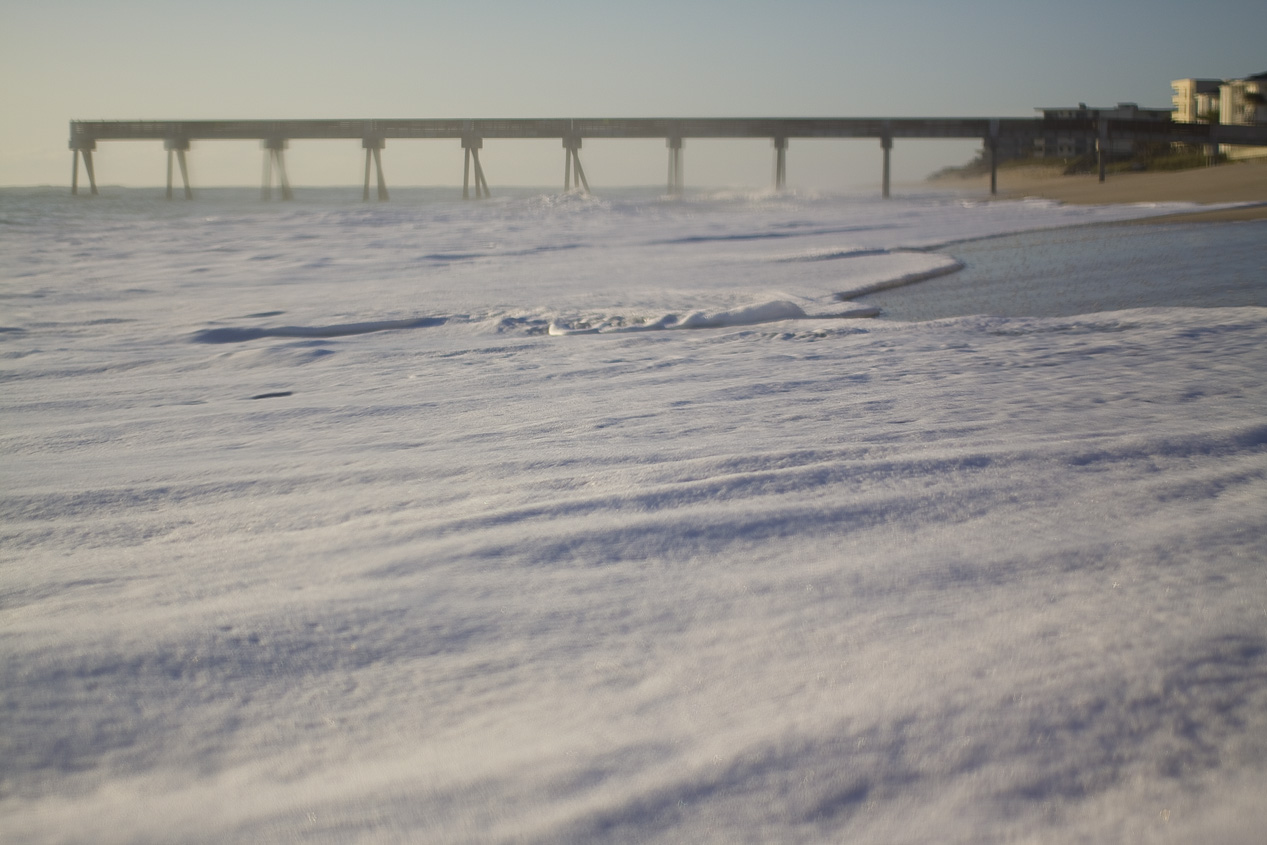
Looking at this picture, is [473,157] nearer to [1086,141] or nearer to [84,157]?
[84,157]

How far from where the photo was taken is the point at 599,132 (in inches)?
945

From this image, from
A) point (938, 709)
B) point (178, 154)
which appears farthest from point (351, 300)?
point (178, 154)

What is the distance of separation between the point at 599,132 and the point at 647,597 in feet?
79.9

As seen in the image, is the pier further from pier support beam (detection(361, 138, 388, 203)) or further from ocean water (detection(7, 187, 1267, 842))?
ocean water (detection(7, 187, 1267, 842))

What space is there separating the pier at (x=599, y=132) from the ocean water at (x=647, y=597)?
72.2ft

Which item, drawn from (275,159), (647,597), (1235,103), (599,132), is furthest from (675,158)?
(1235,103)

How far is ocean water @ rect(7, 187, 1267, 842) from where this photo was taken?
0.84m

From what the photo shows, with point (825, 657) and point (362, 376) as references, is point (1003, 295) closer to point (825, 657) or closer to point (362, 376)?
point (362, 376)

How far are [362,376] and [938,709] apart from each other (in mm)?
2202

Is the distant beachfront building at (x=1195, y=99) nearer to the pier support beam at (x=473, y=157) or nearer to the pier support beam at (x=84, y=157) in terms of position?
the pier support beam at (x=473, y=157)

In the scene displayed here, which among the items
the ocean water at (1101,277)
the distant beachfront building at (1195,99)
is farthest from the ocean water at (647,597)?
the distant beachfront building at (1195,99)

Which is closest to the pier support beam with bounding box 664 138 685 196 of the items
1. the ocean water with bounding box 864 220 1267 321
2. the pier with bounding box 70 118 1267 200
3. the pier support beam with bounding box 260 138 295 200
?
the pier with bounding box 70 118 1267 200

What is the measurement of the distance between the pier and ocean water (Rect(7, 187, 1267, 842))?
2199 cm

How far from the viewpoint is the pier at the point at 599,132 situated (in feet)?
75.2
